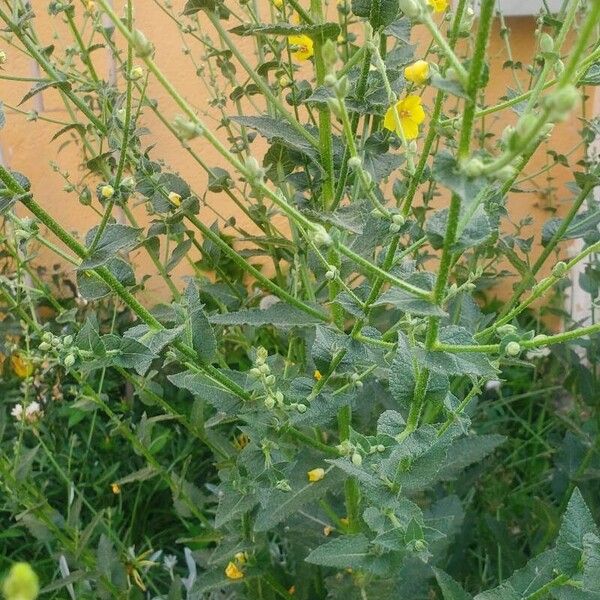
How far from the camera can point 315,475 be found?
102 centimetres

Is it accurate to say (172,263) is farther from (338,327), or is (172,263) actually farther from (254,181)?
(254,181)

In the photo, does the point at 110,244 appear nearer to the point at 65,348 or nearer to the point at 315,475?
the point at 65,348

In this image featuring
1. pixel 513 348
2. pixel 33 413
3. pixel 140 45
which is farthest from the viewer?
pixel 33 413

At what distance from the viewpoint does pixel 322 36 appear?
84 centimetres

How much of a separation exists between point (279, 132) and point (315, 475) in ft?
1.38

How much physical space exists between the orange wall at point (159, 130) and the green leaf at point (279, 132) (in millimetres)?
930

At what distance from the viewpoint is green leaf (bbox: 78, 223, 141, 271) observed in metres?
0.75

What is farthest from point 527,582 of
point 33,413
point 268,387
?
point 33,413

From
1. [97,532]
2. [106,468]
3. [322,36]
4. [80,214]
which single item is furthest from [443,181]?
[80,214]

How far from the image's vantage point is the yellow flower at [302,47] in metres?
0.99

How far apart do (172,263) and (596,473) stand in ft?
2.47

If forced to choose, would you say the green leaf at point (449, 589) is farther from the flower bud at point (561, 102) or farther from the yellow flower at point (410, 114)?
the flower bud at point (561, 102)

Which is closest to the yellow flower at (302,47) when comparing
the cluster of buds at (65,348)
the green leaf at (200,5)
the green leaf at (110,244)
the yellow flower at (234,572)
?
the green leaf at (200,5)

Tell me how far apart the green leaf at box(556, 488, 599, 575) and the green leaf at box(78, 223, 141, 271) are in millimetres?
503
